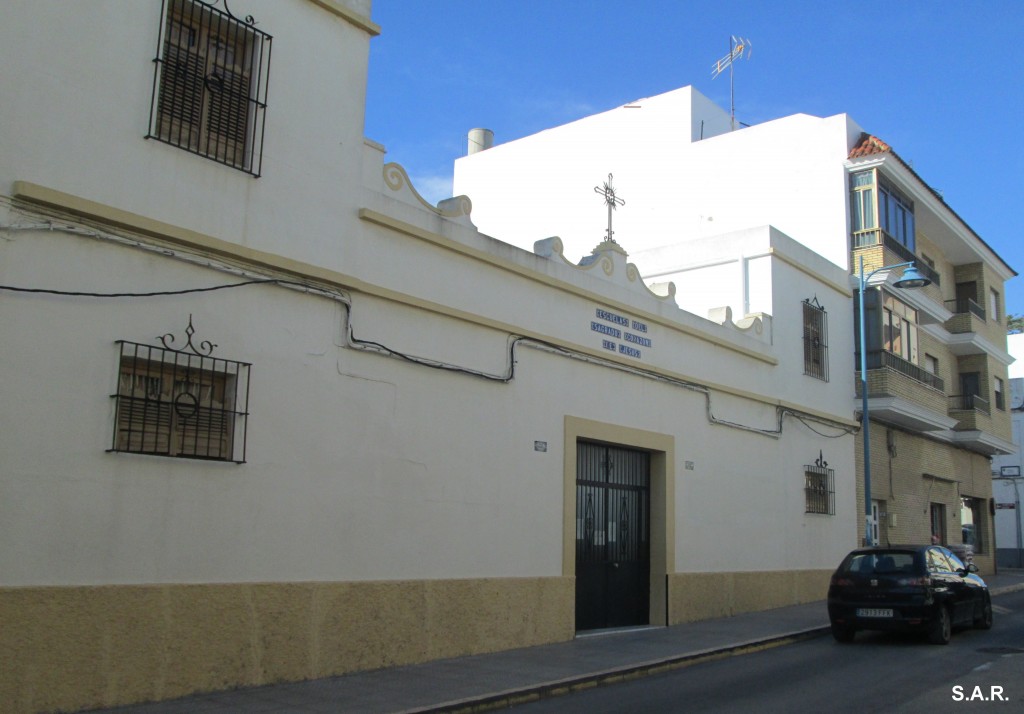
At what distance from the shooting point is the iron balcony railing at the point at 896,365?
21281mm

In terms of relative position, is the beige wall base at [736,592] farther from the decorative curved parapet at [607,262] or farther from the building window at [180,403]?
the building window at [180,403]

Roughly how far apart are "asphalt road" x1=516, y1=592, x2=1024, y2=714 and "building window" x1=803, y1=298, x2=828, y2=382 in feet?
24.9

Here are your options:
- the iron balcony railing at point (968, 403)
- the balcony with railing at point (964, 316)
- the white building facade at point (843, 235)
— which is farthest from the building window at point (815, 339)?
the iron balcony railing at point (968, 403)

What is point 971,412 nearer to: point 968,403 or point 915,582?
point 968,403

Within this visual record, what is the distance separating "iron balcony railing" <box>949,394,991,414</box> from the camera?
26812 millimetres

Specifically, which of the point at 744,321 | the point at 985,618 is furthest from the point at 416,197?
the point at 985,618

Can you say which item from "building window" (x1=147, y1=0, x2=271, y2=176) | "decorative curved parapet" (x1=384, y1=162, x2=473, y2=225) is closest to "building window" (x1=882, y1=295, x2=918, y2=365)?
"decorative curved parapet" (x1=384, y1=162, x2=473, y2=225)

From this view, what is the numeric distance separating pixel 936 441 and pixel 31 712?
23.7 m

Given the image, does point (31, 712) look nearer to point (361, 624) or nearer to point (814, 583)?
point (361, 624)

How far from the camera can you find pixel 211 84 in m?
9.31

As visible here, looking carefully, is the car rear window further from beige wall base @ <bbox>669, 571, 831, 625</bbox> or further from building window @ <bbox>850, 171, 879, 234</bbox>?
building window @ <bbox>850, 171, 879, 234</bbox>

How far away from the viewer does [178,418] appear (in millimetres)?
8516

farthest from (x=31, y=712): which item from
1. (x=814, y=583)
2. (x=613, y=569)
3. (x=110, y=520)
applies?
(x=814, y=583)

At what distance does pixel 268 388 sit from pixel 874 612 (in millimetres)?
8675
